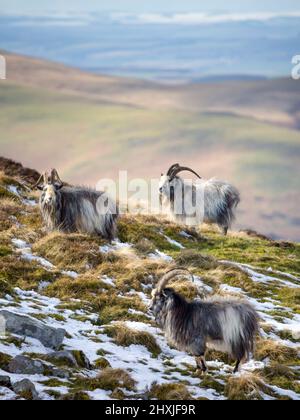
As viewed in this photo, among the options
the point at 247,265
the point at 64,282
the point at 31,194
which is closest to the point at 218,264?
the point at 247,265

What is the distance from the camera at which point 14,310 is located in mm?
14555

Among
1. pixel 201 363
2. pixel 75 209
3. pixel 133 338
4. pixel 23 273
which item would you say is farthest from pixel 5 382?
pixel 75 209

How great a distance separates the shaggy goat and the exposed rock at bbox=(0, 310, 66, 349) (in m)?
2.08

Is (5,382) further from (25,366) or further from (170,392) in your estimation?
(170,392)

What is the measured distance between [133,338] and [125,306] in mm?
1902

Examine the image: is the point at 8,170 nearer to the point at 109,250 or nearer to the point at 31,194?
the point at 31,194

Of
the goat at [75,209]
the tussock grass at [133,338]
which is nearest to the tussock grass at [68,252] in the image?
the goat at [75,209]

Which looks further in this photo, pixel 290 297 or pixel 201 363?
pixel 290 297

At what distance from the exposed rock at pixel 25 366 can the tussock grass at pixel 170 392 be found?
6.04 ft

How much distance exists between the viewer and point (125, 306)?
16.5 metres

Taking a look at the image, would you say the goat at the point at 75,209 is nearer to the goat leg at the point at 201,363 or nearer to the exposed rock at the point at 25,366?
the goat leg at the point at 201,363

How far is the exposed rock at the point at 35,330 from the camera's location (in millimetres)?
13281

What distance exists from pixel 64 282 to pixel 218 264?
5367mm
